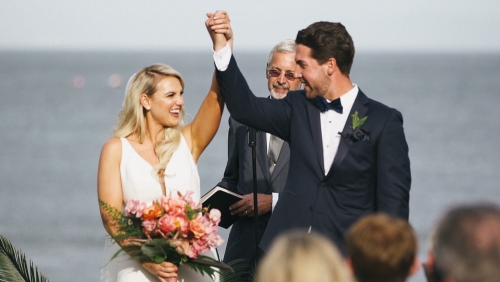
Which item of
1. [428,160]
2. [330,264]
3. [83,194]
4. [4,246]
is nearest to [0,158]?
[83,194]

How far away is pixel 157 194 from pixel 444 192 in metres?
28.6

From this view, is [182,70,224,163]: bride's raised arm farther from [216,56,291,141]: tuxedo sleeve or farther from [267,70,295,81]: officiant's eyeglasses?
[267,70,295,81]: officiant's eyeglasses

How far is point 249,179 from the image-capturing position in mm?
6164

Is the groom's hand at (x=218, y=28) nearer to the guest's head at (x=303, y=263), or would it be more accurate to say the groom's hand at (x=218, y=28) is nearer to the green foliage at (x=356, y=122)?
the green foliage at (x=356, y=122)

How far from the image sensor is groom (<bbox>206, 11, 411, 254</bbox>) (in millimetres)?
4953

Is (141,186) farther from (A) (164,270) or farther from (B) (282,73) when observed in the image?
(B) (282,73)

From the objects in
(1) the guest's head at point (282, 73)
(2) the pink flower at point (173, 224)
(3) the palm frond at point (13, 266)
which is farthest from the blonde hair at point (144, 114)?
(3) the palm frond at point (13, 266)

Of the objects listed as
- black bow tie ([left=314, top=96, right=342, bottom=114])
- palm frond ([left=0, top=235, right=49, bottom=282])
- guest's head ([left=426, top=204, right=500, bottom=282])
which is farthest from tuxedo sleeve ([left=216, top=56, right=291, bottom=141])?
guest's head ([left=426, top=204, right=500, bottom=282])

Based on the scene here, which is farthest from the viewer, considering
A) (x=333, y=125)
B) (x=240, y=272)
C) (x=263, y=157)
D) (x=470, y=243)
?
(x=263, y=157)

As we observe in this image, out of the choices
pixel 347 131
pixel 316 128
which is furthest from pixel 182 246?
pixel 347 131

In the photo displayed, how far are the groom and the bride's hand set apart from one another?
513 mm

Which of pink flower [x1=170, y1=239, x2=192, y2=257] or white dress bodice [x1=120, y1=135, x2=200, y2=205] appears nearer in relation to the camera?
pink flower [x1=170, y1=239, x2=192, y2=257]

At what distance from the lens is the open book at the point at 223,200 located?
5.90 metres

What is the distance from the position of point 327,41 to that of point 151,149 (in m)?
1.25
